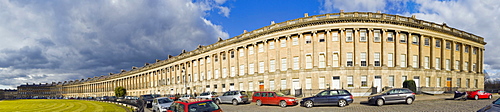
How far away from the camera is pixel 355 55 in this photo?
121ft

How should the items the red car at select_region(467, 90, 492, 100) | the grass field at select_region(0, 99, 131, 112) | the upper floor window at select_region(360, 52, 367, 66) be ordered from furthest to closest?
the grass field at select_region(0, 99, 131, 112) < the upper floor window at select_region(360, 52, 367, 66) < the red car at select_region(467, 90, 492, 100)

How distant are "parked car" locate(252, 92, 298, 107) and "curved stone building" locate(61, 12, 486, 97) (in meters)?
11.1

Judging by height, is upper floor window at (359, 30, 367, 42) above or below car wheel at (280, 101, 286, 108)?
above

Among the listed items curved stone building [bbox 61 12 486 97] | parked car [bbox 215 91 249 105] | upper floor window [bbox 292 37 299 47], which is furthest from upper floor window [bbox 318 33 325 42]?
parked car [bbox 215 91 249 105]

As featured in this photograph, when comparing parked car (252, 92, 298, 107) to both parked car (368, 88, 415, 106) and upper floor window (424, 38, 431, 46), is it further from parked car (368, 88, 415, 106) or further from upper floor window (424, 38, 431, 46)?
upper floor window (424, 38, 431, 46)

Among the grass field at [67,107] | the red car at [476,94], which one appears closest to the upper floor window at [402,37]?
the red car at [476,94]

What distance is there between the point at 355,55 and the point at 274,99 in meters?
17.5

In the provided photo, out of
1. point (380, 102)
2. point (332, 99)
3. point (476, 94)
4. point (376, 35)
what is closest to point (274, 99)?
point (332, 99)

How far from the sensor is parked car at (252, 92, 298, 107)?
23.4 meters

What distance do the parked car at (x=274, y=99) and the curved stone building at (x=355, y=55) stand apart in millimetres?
11106

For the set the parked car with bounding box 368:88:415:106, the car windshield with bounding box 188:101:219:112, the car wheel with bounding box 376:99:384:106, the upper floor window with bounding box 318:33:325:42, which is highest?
the upper floor window with bounding box 318:33:325:42

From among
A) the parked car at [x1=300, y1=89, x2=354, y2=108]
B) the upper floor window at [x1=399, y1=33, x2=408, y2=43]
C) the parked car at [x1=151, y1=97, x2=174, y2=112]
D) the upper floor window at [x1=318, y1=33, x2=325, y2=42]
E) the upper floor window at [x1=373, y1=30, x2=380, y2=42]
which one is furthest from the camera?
the upper floor window at [x1=318, y1=33, x2=325, y2=42]

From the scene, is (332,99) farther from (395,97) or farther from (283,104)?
(395,97)

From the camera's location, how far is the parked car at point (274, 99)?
23.4 metres
